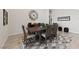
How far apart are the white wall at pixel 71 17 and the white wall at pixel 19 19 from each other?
0.11 meters

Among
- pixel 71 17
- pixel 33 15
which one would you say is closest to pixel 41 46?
pixel 33 15

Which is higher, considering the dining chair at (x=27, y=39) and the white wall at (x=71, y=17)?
the white wall at (x=71, y=17)

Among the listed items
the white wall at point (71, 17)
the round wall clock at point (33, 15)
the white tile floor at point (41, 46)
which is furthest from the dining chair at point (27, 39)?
the white wall at point (71, 17)

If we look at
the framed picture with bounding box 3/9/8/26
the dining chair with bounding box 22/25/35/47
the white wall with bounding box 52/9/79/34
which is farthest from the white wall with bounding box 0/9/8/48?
the white wall with bounding box 52/9/79/34

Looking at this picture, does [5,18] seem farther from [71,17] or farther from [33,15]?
[71,17]

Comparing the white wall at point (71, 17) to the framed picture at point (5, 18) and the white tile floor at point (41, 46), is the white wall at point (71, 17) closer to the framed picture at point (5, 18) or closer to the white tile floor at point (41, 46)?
the white tile floor at point (41, 46)

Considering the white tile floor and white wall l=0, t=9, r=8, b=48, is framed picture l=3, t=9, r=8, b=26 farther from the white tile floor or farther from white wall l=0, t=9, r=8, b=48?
the white tile floor

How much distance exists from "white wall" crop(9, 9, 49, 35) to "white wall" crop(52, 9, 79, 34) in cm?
11

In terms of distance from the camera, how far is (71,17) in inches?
56.6

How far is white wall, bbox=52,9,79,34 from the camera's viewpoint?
4.65 ft

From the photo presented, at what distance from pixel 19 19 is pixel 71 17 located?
0.56m

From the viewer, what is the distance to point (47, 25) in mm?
1458

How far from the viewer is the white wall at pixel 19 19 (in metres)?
1.43
